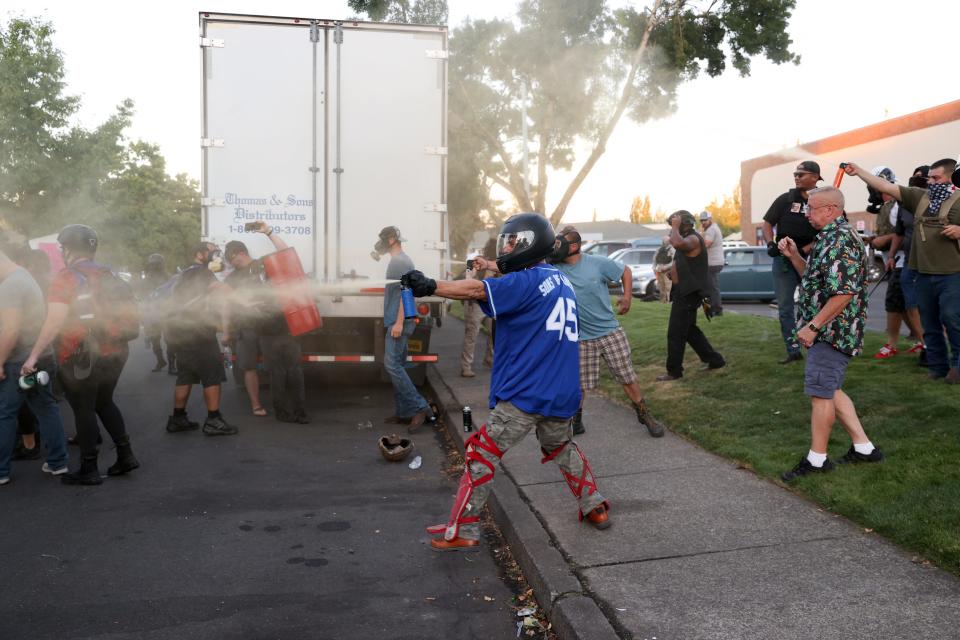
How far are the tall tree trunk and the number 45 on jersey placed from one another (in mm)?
14672

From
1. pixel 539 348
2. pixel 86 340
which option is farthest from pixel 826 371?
pixel 86 340

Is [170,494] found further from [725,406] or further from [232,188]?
[725,406]

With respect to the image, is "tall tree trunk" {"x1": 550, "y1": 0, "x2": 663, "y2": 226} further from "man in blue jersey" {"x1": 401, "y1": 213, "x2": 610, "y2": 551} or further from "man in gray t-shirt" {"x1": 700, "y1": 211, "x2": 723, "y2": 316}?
"man in blue jersey" {"x1": 401, "y1": 213, "x2": 610, "y2": 551}

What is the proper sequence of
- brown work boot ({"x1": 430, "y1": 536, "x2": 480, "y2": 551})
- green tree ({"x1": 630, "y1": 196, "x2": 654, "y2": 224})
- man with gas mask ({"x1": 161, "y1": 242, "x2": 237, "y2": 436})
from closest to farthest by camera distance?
brown work boot ({"x1": 430, "y1": 536, "x2": 480, "y2": 551}) < man with gas mask ({"x1": 161, "y1": 242, "x2": 237, "y2": 436}) < green tree ({"x1": 630, "y1": 196, "x2": 654, "y2": 224})

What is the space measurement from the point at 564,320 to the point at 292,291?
4463 mm

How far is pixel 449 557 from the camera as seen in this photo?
14.6 feet

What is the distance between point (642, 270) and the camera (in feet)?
72.6

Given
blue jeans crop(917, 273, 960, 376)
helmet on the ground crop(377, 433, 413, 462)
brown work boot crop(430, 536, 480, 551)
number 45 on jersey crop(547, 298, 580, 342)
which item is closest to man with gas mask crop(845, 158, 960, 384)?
blue jeans crop(917, 273, 960, 376)

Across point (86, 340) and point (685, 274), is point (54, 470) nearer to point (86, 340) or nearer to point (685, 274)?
point (86, 340)

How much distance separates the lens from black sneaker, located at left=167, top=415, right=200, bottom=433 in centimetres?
770

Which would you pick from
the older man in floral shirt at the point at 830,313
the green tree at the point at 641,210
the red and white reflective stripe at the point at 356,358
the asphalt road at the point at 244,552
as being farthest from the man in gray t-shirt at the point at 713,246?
the green tree at the point at 641,210

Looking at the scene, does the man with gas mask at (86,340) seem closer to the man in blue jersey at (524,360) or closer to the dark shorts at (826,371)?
the man in blue jersey at (524,360)

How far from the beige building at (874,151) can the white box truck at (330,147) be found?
67.0 feet

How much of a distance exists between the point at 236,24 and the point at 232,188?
168 centimetres
